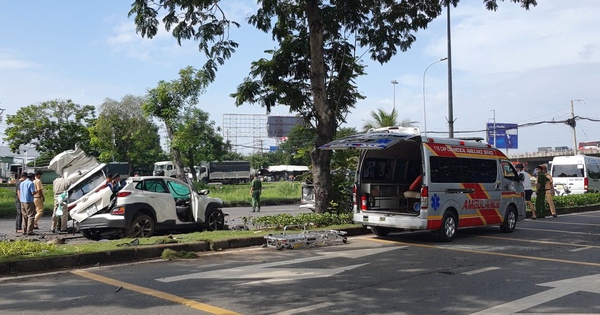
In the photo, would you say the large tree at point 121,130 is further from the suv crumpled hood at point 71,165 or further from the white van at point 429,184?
the white van at point 429,184

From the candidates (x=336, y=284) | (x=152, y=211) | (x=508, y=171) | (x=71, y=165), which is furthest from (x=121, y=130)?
(x=336, y=284)

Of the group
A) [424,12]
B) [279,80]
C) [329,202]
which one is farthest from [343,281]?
[424,12]

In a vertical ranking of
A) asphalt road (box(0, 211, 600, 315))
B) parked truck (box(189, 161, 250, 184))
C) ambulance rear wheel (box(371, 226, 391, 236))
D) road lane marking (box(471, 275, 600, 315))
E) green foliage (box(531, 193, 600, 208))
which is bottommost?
road lane marking (box(471, 275, 600, 315))

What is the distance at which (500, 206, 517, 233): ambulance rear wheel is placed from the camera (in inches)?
513

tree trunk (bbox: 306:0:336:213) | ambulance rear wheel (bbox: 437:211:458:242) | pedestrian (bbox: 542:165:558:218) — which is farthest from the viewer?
pedestrian (bbox: 542:165:558:218)

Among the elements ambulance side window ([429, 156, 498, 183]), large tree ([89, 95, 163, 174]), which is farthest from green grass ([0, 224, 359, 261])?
large tree ([89, 95, 163, 174])

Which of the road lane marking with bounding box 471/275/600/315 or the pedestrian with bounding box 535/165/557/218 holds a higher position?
the pedestrian with bounding box 535/165/557/218

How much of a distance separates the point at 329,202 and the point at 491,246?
4.48m

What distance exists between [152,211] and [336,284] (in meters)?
5.97

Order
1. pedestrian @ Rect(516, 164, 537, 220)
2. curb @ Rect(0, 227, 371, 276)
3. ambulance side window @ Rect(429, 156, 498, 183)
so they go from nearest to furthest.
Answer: curb @ Rect(0, 227, 371, 276)
ambulance side window @ Rect(429, 156, 498, 183)
pedestrian @ Rect(516, 164, 537, 220)

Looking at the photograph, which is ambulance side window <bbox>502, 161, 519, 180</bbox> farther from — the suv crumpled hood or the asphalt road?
the suv crumpled hood

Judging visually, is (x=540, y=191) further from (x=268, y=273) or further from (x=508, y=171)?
(x=268, y=273)

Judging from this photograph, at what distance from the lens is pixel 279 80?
557 inches

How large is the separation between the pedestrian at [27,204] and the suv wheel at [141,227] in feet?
11.8
